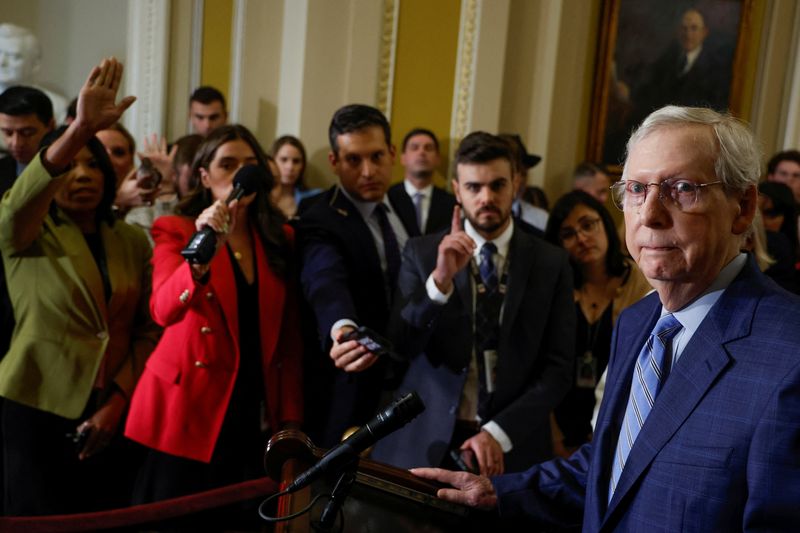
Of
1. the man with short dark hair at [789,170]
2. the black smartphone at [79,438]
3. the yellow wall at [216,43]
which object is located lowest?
the black smartphone at [79,438]

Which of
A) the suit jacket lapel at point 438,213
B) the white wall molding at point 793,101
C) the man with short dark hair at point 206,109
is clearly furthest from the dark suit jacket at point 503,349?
the white wall molding at point 793,101

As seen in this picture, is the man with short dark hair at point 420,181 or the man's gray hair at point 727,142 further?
the man with short dark hair at point 420,181

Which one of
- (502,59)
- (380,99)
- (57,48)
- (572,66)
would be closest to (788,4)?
(572,66)

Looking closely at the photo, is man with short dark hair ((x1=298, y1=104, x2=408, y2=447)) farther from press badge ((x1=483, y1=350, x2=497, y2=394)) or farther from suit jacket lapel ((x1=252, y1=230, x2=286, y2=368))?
press badge ((x1=483, y1=350, x2=497, y2=394))

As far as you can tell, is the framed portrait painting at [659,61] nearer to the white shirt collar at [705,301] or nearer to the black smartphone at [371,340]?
the black smartphone at [371,340]

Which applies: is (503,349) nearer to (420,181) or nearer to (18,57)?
(420,181)

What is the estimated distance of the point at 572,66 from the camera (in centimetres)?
671

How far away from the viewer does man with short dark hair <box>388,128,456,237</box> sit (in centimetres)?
467

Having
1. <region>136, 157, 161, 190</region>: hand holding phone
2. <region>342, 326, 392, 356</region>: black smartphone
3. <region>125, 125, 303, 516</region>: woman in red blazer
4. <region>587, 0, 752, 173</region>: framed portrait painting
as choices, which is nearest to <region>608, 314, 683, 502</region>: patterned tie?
<region>342, 326, 392, 356</region>: black smartphone

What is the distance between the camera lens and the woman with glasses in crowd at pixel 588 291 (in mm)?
3309

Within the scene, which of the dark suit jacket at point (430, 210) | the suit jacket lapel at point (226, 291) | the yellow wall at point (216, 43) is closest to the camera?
the suit jacket lapel at point (226, 291)

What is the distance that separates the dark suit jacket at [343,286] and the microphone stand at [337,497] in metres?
1.17

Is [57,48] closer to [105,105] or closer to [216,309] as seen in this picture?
[105,105]

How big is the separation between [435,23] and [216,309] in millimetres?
3801
